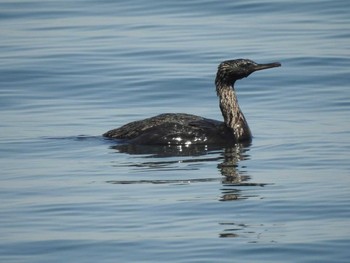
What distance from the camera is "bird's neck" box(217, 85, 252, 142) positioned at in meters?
17.5

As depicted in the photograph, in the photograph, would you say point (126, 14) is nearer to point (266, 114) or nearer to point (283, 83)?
point (283, 83)

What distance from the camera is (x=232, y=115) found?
17906 millimetres

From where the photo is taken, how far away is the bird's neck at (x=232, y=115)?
17516mm

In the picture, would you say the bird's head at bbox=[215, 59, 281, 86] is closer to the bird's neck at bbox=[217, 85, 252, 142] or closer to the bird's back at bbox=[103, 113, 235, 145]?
the bird's neck at bbox=[217, 85, 252, 142]

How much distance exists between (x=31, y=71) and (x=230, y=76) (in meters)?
5.95

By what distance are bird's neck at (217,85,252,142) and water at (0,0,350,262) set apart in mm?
299

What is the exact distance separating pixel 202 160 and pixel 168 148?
3.64ft

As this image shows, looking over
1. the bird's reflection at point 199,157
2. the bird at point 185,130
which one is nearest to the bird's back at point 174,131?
the bird at point 185,130

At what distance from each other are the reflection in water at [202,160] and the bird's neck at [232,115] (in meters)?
0.37

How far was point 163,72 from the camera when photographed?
74.8ft

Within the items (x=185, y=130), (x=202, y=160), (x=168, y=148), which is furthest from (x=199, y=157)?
(x=185, y=130)

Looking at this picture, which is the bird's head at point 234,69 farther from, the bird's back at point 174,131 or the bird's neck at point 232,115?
the bird's back at point 174,131

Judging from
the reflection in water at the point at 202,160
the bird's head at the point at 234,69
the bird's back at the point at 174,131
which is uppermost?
the bird's head at the point at 234,69

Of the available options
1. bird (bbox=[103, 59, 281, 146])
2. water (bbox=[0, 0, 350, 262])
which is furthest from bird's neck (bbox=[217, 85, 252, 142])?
water (bbox=[0, 0, 350, 262])
